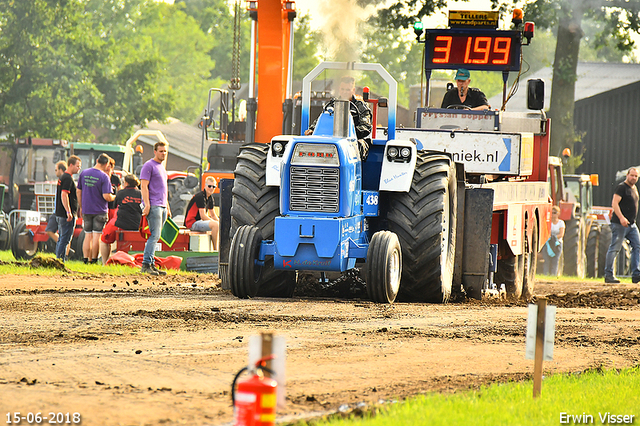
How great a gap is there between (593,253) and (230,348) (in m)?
19.1

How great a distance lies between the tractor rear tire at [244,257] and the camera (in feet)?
34.1

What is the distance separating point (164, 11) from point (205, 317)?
301 ft

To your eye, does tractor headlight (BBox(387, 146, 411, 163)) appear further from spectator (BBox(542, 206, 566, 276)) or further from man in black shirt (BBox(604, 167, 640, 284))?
spectator (BBox(542, 206, 566, 276))

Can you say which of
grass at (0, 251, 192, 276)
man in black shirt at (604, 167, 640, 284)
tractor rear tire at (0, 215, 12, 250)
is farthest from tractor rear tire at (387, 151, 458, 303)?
tractor rear tire at (0, 215, 12, 250)

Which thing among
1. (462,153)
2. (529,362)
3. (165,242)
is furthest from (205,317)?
(165,242)

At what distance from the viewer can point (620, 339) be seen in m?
9.03

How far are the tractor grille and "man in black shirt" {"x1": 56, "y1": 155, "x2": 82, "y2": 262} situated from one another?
26.8 ft

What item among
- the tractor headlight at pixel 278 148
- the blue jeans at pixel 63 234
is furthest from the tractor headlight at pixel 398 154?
the blue jeans at pixel 63 234

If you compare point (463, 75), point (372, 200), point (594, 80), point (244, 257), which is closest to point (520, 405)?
point (244, 257)

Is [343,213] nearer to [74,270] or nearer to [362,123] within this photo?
[362,123]

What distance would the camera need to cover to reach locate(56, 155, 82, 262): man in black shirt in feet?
57.2

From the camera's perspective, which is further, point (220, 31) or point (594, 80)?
point (220, 31)

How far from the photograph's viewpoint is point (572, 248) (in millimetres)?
22969

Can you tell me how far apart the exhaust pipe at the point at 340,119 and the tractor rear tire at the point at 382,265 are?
3.84 ft
